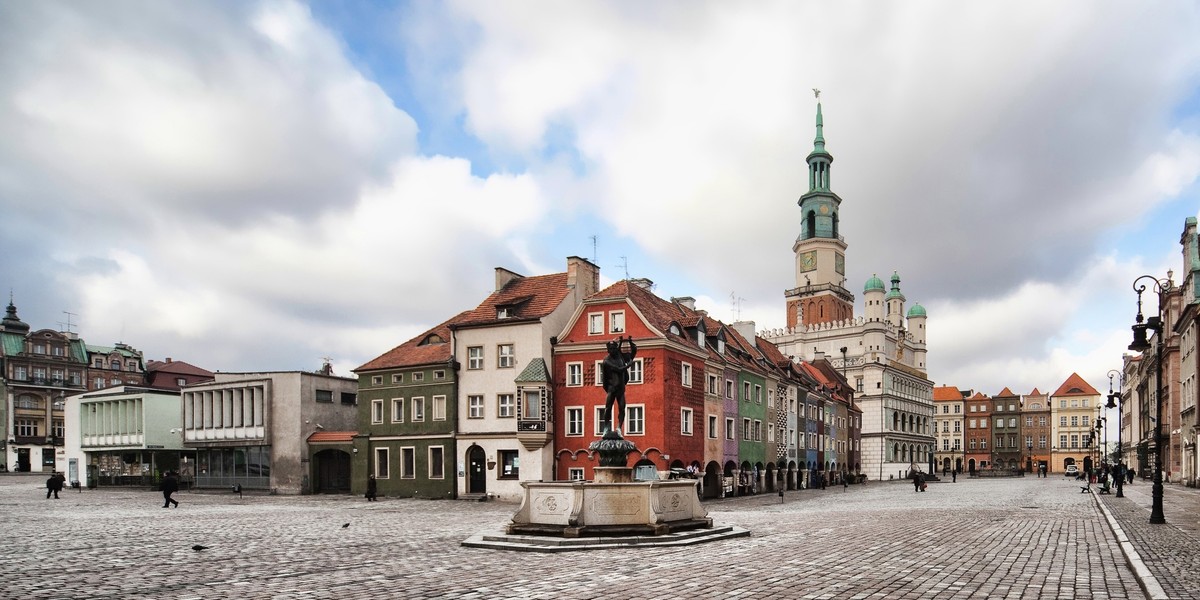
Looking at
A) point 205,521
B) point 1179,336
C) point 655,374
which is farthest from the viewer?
point 1179,336

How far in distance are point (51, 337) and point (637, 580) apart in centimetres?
11198

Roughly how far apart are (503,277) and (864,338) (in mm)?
71320

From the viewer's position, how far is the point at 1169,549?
17891 millimetres

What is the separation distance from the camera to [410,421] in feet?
163

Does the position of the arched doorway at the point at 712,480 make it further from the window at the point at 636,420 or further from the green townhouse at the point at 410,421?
the green townhouse at the point at 410,421

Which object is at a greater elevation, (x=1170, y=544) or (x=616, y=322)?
(x=616, y=322)

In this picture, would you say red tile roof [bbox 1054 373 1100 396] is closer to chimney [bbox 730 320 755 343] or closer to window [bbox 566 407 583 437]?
chimney [bbox 730 320 755 343]

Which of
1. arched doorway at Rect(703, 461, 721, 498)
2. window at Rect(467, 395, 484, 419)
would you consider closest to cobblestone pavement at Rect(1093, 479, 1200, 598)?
arched doorway at Rect(703, 461, 721, 498)

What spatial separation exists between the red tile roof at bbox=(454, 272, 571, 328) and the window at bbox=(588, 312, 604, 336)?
232 cm

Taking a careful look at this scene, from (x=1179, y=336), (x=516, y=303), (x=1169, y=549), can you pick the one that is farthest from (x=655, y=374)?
(x=1179, y=336)

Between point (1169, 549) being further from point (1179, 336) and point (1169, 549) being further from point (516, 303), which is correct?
point (1179, 336)

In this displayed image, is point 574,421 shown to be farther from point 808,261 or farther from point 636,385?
point 808,261

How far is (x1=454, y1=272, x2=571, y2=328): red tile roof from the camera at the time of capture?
47.8 metres

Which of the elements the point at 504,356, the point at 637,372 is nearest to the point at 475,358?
the point at 504,356
